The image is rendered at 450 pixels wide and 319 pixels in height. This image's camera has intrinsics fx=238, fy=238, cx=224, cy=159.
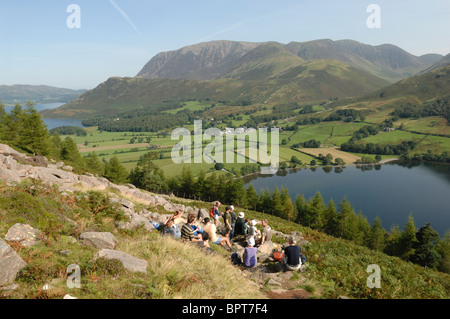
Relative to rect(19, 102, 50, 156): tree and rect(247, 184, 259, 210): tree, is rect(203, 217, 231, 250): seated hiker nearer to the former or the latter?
rect(19, 102, 50, 156): tree

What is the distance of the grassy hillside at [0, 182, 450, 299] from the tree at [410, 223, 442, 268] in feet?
118

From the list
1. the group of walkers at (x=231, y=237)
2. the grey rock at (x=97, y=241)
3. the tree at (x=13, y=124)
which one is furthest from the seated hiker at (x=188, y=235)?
the tree at (x=13, y=124)

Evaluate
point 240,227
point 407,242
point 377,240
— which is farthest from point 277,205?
point 240,227

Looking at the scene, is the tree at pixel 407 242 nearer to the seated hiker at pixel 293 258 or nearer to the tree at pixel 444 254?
the tree at pixel 444 254

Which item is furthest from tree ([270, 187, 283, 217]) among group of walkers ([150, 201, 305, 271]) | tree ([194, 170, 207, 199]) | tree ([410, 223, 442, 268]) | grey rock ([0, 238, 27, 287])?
grey rock ([0, 238, 27, 287])

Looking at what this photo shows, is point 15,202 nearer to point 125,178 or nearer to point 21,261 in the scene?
point 21,261

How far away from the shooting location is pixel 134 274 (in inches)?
300

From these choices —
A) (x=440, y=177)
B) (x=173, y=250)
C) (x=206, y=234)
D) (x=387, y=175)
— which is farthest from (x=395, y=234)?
(x=440, y=177)

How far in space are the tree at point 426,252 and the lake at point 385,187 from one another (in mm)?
41965

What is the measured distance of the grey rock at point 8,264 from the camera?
6.44 meters

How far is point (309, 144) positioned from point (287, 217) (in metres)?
132

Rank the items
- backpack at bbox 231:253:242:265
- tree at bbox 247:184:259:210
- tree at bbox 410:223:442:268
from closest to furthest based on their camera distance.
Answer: backpack at bbox 231:253:242:265 → tree at bbox 410:223:442:268 → tree at bbox 247:184:259:210

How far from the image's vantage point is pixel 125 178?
6575 centimetres

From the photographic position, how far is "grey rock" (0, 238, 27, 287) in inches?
253
